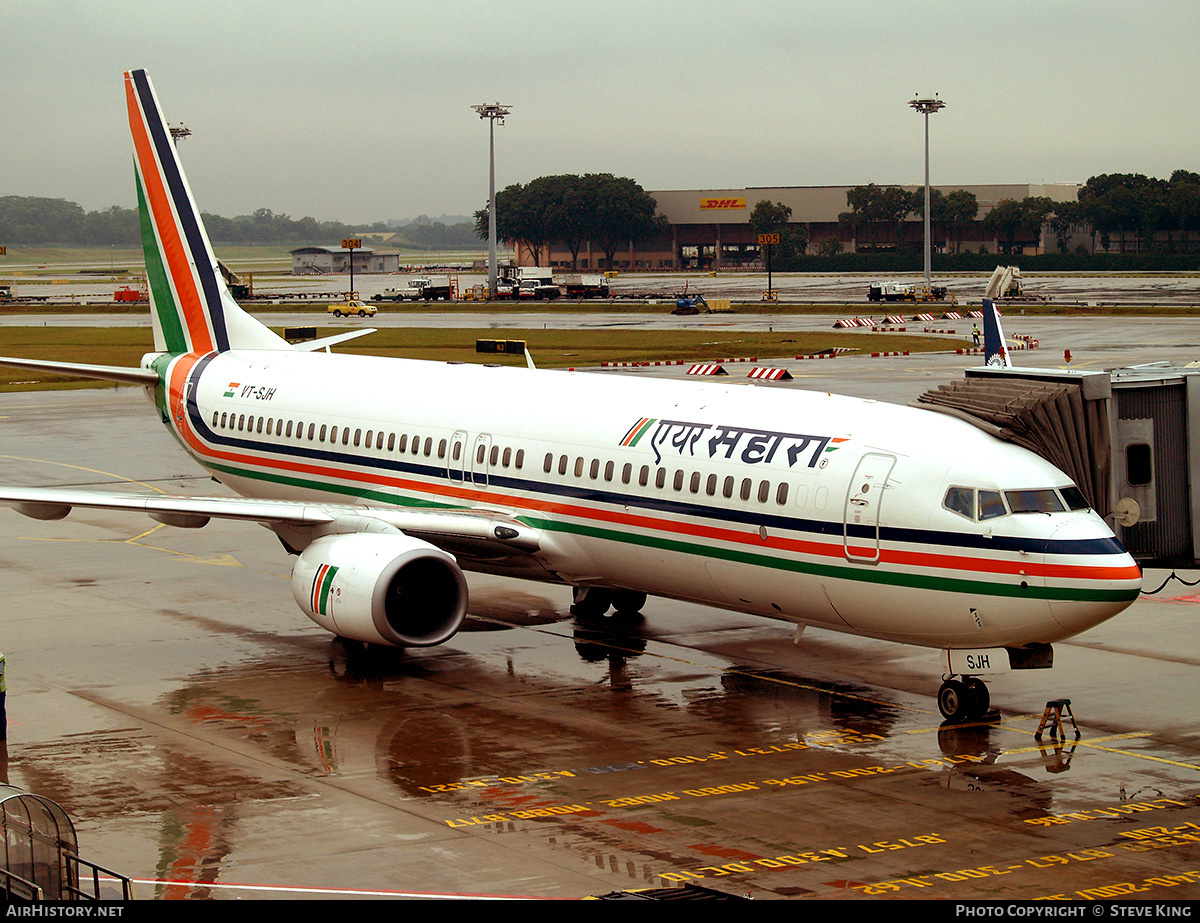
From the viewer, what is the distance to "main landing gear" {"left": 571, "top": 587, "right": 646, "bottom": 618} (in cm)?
2752

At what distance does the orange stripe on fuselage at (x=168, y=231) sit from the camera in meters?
33.3

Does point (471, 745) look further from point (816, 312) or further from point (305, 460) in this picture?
point (816, 312)

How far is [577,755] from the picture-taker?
1939 cm

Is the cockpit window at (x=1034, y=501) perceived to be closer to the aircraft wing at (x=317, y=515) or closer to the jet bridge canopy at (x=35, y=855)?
the aircraft wing at (x=317, y=515)

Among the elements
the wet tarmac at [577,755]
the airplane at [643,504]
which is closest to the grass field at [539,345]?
the airplane at [643,504]

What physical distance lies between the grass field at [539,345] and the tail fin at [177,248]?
36661 mm

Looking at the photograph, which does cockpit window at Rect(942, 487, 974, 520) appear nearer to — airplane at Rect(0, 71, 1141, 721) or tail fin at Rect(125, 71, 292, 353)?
airplane at Rect(0, 71, 1141, 721)

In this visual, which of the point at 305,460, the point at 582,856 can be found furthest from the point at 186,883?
the point at 305,460

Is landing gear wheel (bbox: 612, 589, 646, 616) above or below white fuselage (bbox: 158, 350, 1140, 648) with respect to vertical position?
below

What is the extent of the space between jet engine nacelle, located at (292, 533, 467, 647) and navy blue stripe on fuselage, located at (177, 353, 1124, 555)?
2406 millimetres

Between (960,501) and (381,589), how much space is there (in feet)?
28.1

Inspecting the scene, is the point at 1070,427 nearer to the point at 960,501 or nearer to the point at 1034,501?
the point at 1034,501

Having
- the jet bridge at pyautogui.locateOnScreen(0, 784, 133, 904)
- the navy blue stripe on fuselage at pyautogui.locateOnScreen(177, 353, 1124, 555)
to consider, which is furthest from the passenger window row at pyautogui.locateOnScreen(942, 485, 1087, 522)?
the jet bridge at pyautogui.locateOnScreen(0, 784, 133, 904)

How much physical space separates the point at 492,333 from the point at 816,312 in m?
34.6
